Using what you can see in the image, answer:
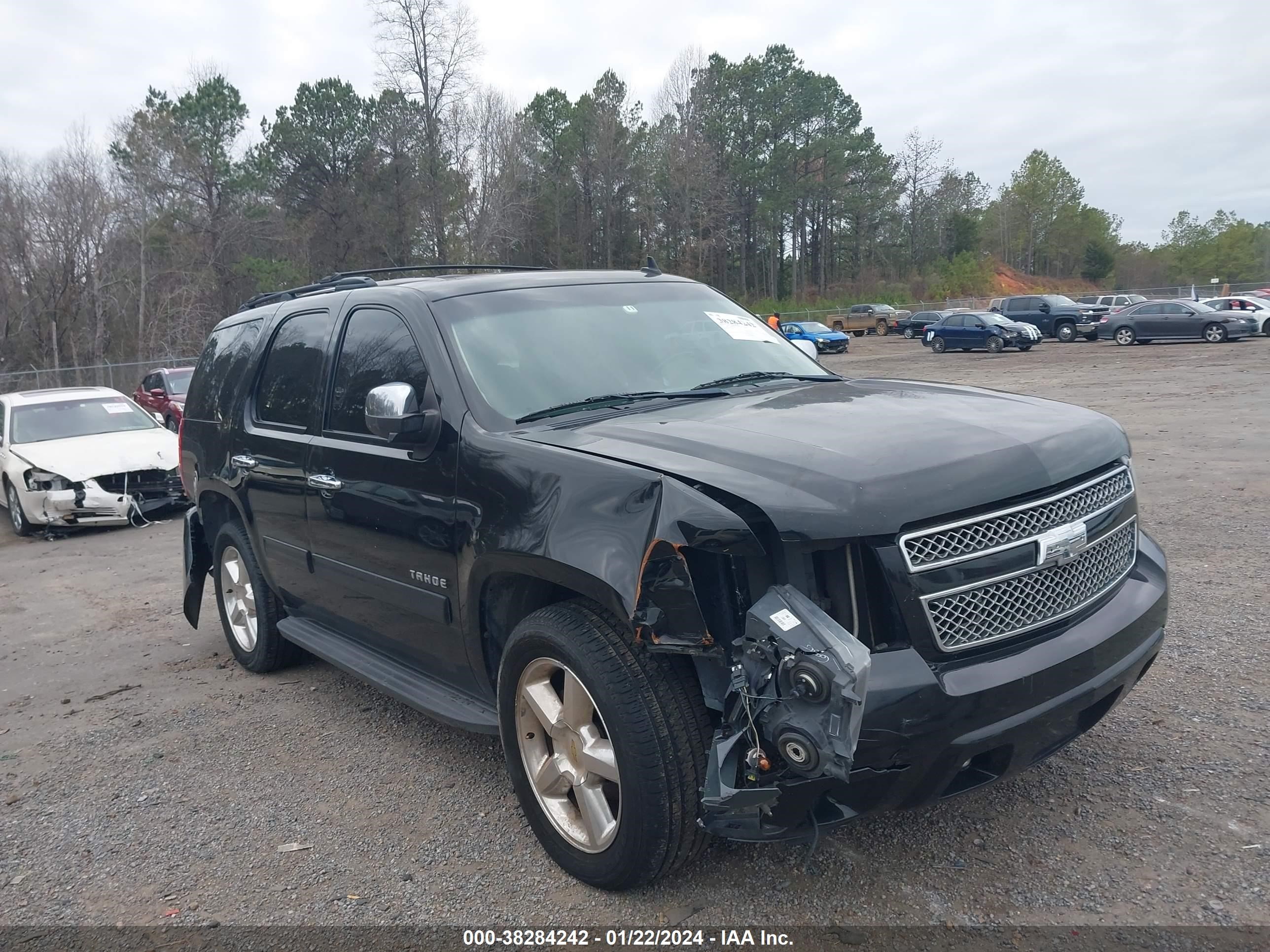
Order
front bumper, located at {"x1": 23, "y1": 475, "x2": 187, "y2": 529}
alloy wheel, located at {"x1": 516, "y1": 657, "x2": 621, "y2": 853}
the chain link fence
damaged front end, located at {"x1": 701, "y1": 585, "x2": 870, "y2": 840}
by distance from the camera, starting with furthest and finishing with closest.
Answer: the chain link fence
front bumper, located at {"x1": 23, "y1": 475, "x2": 187, "y2": 529}
alloy wheel, located at {"x1": 516, "y1": 657, "x2": 621, "y2": 853}
damaged front end, located at {"x1": 701, "y1": 585, "x2": 870, "y2": 840}

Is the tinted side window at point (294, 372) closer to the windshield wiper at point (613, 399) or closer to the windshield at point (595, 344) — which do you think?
the windshield at point (595, 344)

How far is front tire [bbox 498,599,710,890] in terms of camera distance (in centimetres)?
277

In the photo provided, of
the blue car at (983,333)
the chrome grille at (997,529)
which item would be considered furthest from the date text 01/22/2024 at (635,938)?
the blue car at (983,333)

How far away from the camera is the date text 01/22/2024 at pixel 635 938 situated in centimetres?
285

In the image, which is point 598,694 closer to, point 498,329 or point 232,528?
point 498,329

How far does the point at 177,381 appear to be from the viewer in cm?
1956

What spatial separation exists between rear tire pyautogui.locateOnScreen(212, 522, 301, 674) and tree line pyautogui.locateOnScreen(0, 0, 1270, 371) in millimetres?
30180

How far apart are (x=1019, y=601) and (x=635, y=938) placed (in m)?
1.48

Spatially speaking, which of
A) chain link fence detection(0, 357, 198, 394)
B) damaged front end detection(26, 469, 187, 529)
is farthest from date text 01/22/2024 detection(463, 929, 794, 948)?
chain link fence detection(0, 357, 198, 394)

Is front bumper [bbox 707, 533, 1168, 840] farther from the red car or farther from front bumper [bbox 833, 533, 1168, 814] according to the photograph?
the red car

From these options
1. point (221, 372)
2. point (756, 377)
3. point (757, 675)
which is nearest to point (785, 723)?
point (757, 675)

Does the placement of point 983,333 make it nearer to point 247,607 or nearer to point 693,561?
point 247,607

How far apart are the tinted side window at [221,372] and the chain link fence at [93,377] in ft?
80.2

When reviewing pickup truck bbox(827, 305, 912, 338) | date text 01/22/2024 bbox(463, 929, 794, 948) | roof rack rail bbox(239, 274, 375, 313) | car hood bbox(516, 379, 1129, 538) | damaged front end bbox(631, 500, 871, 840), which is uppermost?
pickup truck bbox(827, 305, 912, 338)
